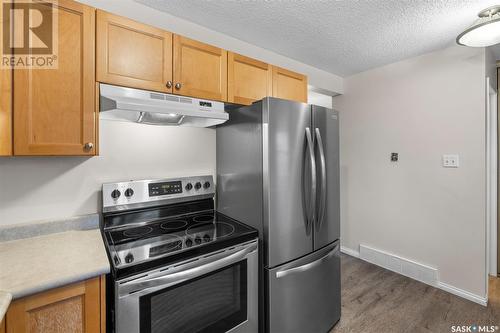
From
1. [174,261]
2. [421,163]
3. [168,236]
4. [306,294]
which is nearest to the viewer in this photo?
[174,261]

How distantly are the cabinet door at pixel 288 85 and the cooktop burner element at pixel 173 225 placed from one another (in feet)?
4.17

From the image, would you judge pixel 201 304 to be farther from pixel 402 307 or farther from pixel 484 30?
pixel 484 30

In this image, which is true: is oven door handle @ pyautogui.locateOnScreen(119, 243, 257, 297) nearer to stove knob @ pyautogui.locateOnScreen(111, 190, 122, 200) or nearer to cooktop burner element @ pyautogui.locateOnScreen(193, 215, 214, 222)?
cooktop burner element @ pyautogui.locateOnScreen(193, 215, 214, 222)

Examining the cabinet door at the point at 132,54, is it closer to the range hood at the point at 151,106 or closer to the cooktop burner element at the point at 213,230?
the range hood at the point at 151,106

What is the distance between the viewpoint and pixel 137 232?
4.88 ft

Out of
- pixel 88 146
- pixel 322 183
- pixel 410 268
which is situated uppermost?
pixel 88 146

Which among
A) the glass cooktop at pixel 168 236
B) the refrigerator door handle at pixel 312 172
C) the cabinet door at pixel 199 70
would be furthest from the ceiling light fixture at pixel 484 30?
the glass cooktop at pixel 168 236

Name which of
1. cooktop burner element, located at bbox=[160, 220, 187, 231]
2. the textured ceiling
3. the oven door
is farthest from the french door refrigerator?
the textured ceiling

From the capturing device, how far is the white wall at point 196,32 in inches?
61.3

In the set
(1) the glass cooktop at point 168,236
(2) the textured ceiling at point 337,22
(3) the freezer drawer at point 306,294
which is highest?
(2) the textured ceiling at point 337,22

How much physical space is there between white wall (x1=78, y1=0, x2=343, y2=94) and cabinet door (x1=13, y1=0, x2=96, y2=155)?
406 millimetres

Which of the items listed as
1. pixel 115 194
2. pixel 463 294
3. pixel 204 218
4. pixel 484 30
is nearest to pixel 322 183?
pixel 204 218

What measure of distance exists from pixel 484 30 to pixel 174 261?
251 centimetres

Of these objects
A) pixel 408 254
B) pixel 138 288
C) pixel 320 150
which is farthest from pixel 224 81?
pixel 408 254
